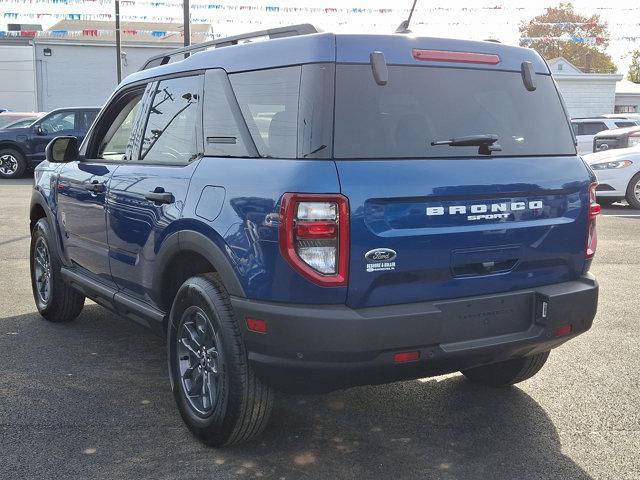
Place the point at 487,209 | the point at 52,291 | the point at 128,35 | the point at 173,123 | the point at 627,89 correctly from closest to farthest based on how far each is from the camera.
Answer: the point at 487,209
the point at 173,123
the point at 52,291
the point at 128,35
the point at 627,89

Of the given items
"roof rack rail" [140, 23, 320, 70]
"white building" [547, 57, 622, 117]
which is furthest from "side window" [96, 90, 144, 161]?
"white building" [547, 57, 622, 117]

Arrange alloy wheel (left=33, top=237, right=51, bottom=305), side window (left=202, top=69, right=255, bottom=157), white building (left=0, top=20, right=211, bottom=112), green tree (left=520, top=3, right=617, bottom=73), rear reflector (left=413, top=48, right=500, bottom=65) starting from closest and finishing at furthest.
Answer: rear reflector (left=413, top=48, right=500, bottom=65) < side window (left=202, top=69, right=255, bottom=157) < alloy wheel (left=33, top=237, right=51, bottom=305) < white building (left=0, top=20, right=211, bottom=112) < green tree (left=520, top=3, right=617, bottom=73)

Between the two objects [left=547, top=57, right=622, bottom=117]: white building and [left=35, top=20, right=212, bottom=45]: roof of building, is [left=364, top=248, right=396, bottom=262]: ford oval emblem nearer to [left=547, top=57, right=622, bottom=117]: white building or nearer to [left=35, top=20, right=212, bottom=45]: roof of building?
[left=35, top=20, right=212, bottom=45]: roof of building

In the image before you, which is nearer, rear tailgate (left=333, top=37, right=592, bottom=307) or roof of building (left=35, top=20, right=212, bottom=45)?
rear tailgate (left=333, top=37, right=592, bottom=307)

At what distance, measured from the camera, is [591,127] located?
1975 centimetres

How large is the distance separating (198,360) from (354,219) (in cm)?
124

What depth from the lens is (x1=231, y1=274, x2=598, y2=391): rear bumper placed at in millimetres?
2949

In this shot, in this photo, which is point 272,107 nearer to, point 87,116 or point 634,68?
point 87,116

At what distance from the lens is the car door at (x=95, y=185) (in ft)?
14.9

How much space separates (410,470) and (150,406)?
155cm

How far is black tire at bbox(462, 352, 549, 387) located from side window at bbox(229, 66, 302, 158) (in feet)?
6.05

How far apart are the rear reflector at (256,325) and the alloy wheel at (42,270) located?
3.11m

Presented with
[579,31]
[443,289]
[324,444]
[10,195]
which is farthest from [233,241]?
[579,31]

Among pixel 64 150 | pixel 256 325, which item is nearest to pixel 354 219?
pixel 256 325
